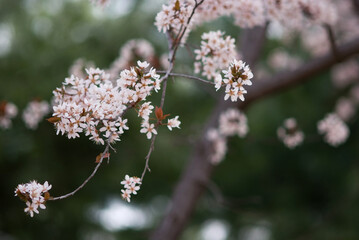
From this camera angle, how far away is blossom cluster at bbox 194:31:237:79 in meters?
1.81

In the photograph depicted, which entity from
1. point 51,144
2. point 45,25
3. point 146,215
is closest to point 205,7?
point 51,144

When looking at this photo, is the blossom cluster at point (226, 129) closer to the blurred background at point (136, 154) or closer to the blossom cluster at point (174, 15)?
the blurred background at point (136, 154)

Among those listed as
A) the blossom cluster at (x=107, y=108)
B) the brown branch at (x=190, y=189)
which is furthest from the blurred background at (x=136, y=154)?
the blossom cluster at (x=107, y=108)

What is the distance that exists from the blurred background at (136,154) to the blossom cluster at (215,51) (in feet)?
6.48

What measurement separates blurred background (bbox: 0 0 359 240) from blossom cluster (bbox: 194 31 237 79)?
1976mm

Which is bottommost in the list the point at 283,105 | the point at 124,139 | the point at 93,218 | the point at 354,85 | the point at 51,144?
the point at 93,218

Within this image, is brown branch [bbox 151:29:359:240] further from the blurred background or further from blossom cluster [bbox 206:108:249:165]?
the blurred background

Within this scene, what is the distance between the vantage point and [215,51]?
6.01 ft

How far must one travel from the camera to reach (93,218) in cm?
473

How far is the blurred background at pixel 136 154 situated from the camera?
4.00 metres

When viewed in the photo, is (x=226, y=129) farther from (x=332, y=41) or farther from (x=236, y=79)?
(x=236, y=79)

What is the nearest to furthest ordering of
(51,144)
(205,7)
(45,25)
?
1. (205,7)
2. (51,144)
3. (45,25)

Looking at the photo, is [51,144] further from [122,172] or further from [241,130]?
[241,130]

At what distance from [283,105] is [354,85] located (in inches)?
37.2
